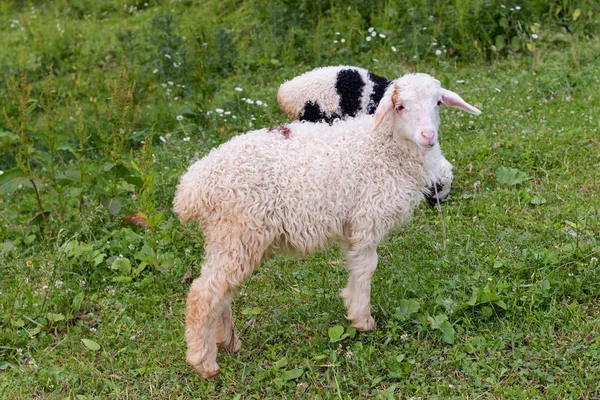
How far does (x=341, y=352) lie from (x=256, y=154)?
121cm

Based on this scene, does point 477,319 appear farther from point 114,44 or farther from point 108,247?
point 114,44

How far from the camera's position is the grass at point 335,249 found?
4168 mm

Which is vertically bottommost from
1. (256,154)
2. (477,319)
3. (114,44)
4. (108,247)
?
(114,44)

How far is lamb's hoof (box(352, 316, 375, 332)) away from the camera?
14.3ft

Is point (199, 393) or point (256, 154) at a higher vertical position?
point (256, 154)

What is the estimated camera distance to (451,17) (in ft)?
28.3

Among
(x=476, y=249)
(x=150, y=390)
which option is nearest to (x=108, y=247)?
(x=150, y=390)

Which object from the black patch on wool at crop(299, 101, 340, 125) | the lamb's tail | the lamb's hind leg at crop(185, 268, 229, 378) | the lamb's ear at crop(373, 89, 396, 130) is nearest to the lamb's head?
the lamb's ear at crop(373, 89, 396, 130)

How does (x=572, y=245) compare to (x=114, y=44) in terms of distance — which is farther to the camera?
(x=114, y=44)

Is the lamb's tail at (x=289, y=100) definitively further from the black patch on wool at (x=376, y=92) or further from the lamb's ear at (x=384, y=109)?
the lamb's ear at (x=384, y=109)

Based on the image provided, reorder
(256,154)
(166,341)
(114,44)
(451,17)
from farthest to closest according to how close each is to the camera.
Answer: (114,44)
(451,17)
(166,341)
(256,154)

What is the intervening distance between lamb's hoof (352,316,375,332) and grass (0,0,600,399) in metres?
0.05

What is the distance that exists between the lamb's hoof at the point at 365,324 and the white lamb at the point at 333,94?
3.91ft

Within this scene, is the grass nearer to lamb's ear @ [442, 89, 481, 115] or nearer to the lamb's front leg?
the lamb's front leg
